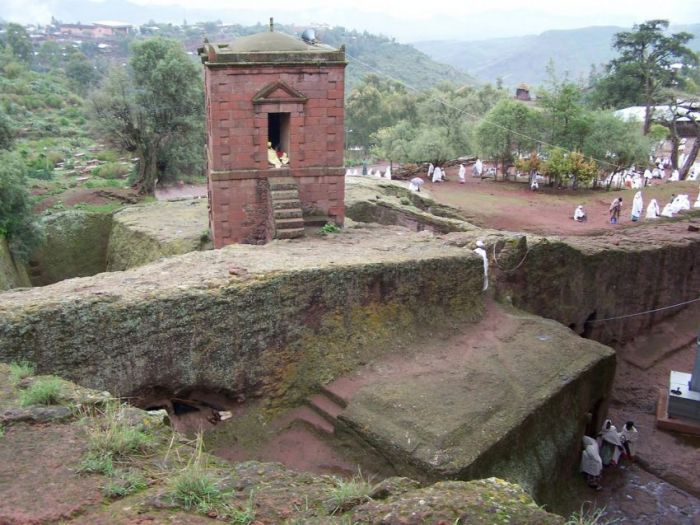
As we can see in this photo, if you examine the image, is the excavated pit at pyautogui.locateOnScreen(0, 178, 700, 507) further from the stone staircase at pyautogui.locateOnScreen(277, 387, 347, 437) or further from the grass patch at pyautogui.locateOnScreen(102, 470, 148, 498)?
the grass patch at pyautogui.locateOnScreen(102, 470, 148, 498)

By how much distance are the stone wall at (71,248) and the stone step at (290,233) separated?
8724 millimetres

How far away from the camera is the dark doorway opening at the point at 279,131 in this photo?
15289 millimetres

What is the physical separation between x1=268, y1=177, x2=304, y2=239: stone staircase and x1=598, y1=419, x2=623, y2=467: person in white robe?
737cm

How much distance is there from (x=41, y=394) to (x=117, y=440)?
1.37 meters

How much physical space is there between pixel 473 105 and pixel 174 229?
36457mm

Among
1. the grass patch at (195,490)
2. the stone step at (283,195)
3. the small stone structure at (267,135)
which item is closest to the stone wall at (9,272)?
the small stone structure at (267,135)

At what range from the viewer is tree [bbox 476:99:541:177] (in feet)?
93.4

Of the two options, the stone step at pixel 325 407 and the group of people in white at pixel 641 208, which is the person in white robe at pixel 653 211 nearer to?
the group of people in white at pixel 641 208

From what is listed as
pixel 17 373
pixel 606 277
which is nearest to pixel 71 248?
pixel 17 373

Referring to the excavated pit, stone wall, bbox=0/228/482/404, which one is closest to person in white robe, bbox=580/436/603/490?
the excavated pit

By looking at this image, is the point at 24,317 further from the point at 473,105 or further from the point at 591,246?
the point at 473,105

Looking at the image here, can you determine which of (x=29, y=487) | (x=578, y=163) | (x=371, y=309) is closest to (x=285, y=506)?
(x=29, y=487)

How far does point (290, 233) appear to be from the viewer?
14.2 meters

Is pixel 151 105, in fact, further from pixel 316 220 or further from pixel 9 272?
pixel 316 220
